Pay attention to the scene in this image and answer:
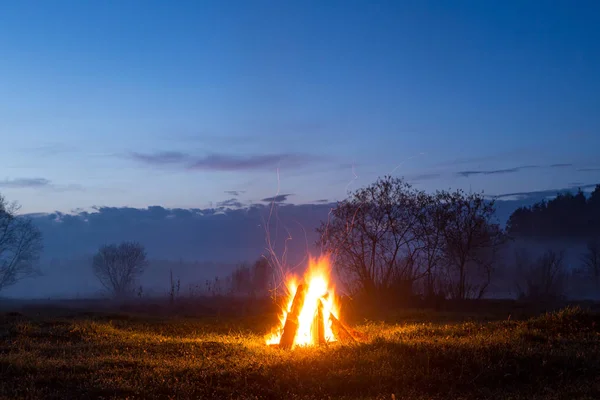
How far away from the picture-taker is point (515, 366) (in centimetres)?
1148

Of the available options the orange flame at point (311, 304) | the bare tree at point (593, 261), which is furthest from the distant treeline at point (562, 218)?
the orange flame at point (311, 304)

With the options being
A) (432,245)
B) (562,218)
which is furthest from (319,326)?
(562,218)

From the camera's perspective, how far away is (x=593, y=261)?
68.9 metres

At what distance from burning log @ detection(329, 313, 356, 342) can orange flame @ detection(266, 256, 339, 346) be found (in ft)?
0.65

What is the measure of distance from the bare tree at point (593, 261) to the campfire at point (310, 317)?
2440 inches

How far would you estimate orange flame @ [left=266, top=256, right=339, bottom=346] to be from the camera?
1619 centimetres

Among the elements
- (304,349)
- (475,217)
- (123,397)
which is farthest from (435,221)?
(123,397)

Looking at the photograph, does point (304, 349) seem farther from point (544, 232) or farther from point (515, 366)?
point (544, 232)

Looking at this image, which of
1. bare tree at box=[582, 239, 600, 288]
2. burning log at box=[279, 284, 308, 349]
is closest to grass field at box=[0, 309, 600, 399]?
burning log at box=[279, 284, 308, 349]

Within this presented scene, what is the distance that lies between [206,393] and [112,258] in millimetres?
82366

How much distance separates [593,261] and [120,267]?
232 feet

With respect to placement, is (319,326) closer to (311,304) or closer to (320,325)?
(320,325)

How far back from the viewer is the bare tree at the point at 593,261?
69.2 m

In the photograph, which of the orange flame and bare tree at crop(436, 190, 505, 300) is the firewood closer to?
the orange flame
